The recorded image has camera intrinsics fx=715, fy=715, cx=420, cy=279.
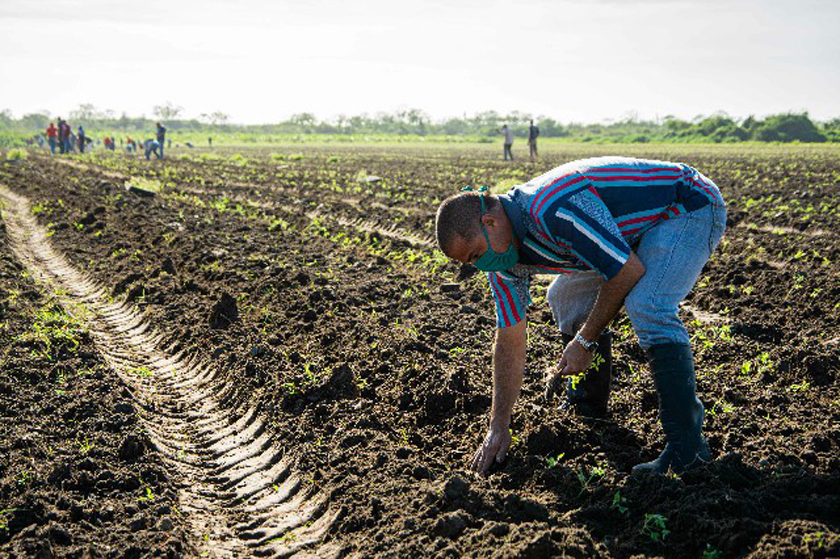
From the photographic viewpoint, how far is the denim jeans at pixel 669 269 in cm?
343

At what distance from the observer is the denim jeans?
343cm

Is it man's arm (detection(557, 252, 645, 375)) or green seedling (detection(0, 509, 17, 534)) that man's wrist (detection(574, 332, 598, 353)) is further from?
green seedling (detection(0, 509, 17, 534))

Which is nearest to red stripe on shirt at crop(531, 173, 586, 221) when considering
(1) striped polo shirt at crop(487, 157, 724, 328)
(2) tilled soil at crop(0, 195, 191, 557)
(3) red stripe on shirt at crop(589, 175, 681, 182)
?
(1) striped polo shirt at crop(487, 157, 724, 328)

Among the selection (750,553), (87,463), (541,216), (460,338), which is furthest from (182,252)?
(750,553)

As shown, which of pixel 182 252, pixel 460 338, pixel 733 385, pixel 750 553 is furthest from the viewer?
pixel 182 252

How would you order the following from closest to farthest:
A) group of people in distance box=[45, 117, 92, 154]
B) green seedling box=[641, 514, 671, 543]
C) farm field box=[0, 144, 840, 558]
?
green seedling box=[641, 514, 671, 543] → farm field box=[0, 144, 840, 558] → group of people in distance box=[45, 117, 92, 154]

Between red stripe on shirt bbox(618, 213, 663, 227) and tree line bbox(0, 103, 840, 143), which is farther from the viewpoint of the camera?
tree line bbox(0, 103, 840, 143)

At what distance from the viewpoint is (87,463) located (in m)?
4.15

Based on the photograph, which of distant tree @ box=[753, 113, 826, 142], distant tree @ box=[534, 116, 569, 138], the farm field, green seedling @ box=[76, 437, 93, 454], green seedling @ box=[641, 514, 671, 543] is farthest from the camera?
distant tree @ box=[534, 116, 569, 138]

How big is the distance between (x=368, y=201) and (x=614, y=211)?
1264cm

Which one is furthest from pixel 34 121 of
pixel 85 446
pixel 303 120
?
pixel 85 446

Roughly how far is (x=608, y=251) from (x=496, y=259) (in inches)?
20.4

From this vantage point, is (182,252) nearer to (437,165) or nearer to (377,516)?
(377,516)

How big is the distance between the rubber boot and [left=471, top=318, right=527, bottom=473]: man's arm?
0.78 metres
